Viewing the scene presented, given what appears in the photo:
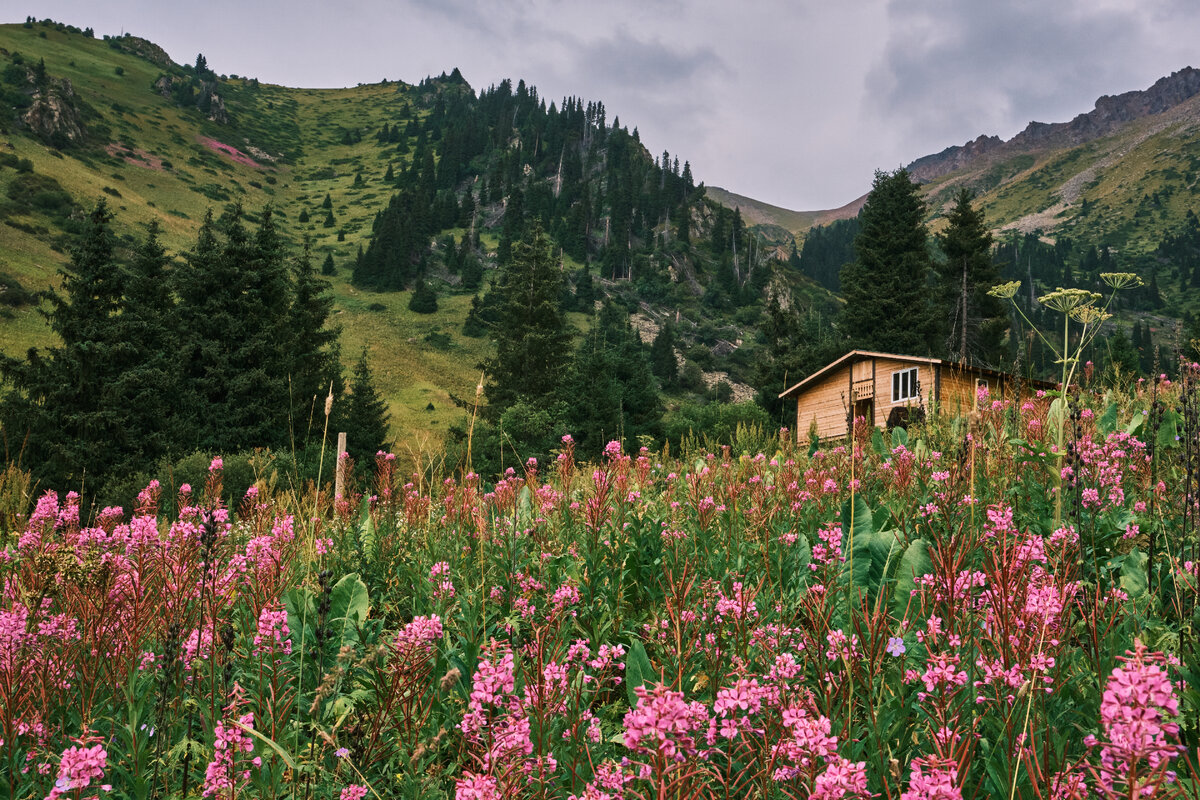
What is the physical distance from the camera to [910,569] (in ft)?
8.95

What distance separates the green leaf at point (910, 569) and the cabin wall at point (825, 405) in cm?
3038

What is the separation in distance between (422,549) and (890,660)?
130 inches

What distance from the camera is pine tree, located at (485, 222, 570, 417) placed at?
39.7 metres

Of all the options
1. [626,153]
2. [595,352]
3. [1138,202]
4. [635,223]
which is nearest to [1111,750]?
[595,352]

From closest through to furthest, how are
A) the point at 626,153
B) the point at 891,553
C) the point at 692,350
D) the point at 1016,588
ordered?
the point at 1016,588
the point at 891,553
the point at 692,350
the point at 626,153

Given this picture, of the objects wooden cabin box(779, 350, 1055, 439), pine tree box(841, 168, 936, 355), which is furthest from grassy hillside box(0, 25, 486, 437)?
pine tree box(841, 168, 936, 355)

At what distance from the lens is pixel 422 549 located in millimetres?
4406

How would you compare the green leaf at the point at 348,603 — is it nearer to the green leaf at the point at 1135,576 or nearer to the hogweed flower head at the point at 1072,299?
the green leaf at the point at 1135,576

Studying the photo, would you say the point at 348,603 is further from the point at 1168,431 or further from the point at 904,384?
the point at 904,384

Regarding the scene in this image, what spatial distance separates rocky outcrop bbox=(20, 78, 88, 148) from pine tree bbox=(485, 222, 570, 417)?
74.2 m

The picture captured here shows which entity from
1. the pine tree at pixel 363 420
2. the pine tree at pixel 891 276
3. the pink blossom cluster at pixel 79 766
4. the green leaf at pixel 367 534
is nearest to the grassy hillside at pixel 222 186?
the pine tree at pixel 363 420

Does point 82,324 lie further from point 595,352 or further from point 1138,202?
point 1138,202

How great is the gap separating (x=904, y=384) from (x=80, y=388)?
1391 inches

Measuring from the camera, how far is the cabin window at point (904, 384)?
29781mm
